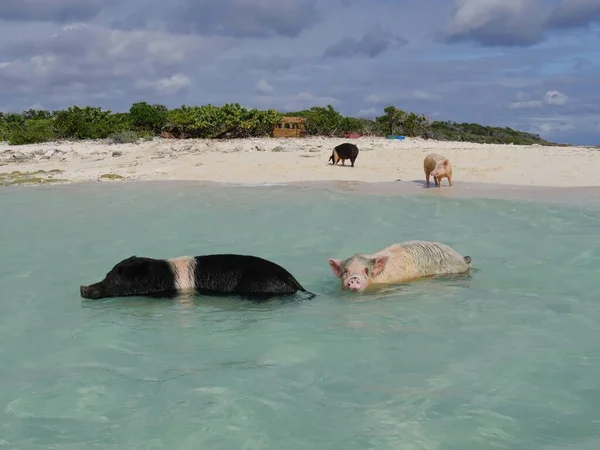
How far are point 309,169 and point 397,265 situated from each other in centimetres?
1473

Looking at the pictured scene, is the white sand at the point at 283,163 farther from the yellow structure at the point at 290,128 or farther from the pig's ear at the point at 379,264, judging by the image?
the pig's ear at the point at 379,264

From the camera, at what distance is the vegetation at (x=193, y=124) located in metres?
35.7

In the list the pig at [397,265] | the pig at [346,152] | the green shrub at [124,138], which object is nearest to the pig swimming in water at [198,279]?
the pig at [397,265]

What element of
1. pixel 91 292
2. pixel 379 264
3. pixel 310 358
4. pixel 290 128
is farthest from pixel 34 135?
pixel 310 358

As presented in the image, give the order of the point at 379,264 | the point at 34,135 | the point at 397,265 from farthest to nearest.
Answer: the point at 34,135
the point at 397,265
the point at 379,264

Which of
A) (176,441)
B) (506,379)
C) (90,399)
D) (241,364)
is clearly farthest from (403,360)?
(90,399)

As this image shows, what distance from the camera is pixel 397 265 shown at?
800cm

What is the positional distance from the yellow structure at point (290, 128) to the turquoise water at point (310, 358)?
2632cm

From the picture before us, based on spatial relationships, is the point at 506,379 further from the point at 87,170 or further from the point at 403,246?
the point at 87,170

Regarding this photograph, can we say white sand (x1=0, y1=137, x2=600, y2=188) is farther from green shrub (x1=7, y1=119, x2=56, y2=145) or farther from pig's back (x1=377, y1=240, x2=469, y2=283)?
pig's back (x1=377, y1=240, x2=469, y2=283)

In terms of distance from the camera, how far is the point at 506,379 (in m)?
5.30

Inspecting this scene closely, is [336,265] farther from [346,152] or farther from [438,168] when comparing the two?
[346,152]

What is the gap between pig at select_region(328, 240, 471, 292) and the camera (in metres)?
7.59

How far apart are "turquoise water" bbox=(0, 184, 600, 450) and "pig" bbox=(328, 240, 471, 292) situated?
0.67ft
